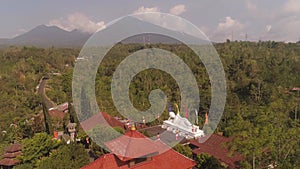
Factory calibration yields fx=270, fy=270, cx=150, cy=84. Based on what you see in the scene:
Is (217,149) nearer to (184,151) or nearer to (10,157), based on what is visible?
(184,151)

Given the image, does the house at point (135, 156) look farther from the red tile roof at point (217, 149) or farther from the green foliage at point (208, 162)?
the red tile roof at point (217, 149)

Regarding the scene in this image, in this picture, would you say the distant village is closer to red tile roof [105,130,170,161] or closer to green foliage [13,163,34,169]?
red tile roof [105,130,170,161]

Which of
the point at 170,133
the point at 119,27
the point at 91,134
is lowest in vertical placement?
the point at 170,133

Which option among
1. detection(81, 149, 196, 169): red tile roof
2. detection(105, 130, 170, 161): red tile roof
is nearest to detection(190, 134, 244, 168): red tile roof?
detection(81, 149, 196, 169): red tile roof

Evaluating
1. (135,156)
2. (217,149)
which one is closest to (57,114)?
(217,149)

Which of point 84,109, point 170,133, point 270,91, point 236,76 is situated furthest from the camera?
point 236,76

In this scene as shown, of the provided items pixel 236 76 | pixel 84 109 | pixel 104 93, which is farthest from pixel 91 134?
pixel 236 76

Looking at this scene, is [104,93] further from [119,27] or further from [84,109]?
Answer: [119,27]
